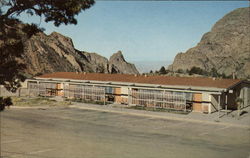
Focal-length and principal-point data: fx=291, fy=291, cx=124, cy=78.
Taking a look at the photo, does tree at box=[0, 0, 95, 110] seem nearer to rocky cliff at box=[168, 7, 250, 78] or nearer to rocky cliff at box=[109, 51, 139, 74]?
rocky cliff at box=[168, 7, 250, 78]

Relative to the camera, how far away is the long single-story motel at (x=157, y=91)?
2659cm

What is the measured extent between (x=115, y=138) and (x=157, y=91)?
14827 mm

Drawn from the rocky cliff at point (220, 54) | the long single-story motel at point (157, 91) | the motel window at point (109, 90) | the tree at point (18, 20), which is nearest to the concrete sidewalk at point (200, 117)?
the long single-story motel at point (157, 91)

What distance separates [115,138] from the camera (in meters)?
14.9

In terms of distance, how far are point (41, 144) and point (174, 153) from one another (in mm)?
6074

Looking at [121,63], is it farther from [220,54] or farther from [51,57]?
[51,57]

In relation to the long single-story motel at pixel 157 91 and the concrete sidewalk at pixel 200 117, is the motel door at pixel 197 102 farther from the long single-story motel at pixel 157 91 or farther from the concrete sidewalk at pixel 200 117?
the concrete sidewalk at pixel 200 117

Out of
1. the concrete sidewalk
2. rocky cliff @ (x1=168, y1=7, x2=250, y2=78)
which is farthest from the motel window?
rocky cliff @ (x1=168, y1=7, x2=250, y2=78)

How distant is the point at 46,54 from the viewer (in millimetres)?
97312

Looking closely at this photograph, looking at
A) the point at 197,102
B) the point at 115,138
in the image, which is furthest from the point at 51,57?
the point at 115,138

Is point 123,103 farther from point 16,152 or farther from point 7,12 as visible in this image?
point 7,12

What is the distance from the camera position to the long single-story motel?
2659 centimetres

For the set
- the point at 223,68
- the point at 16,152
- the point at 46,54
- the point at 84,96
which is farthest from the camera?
the point at 223,68

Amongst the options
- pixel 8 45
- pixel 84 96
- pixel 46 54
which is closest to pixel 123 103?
pixel 84 96
